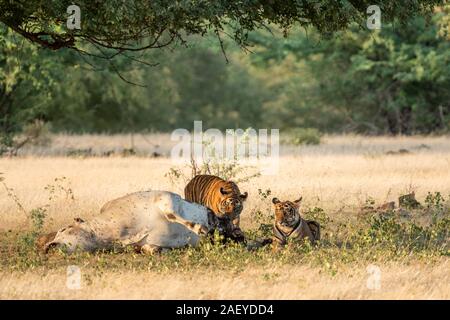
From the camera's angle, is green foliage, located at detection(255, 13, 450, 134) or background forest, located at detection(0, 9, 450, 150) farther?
green foliage, located at detection(255, 13, 450, 134)

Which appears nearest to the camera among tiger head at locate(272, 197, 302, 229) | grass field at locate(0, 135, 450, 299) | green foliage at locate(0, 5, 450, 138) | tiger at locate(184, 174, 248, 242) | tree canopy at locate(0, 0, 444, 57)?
grass field at locate(0, 135, 450, 299)

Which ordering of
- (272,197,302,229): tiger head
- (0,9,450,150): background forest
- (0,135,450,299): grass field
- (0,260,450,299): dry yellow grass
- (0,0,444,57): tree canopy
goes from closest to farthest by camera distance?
(0,260,450,299): dry yellow grass → (0,135,450,299): grass field → (0,0,444,57): tree canopy → (272,197,302,229): tiger head → (0,9,450,150): background forest

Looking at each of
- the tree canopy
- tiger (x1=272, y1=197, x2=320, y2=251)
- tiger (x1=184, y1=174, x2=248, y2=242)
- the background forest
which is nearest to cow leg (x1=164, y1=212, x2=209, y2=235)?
tiger (x1=184, y1=174, x2=248, y2=242)

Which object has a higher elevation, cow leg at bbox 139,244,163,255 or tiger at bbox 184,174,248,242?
tiger at bbox 184,174,248,242

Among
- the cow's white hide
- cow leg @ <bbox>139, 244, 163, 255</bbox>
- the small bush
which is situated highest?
the small bush

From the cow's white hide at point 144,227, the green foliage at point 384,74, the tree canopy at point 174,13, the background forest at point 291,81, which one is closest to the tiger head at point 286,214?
the cow's white hide at point 144,227

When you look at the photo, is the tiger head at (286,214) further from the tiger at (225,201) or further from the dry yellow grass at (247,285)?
the dry yellow grass at (247,285)

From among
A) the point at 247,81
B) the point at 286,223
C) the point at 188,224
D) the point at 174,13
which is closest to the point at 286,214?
the point at 286,223

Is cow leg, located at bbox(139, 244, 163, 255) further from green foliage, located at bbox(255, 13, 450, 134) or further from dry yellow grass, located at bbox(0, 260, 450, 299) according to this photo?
green foliage, located at bbox(255, 13, 450, 134)

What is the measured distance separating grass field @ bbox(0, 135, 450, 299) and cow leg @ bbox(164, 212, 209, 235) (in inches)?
8.6

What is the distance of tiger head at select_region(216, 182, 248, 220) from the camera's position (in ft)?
41.1

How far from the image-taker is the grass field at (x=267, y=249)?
9.82m

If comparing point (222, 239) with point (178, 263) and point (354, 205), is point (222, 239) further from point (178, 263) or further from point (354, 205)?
point (354, 205)

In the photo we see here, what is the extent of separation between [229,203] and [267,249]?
2.53 ft
